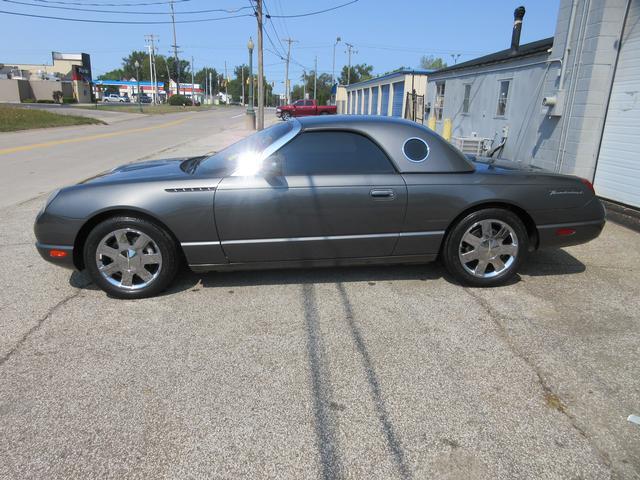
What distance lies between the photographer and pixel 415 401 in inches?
103

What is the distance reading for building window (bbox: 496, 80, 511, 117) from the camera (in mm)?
11630

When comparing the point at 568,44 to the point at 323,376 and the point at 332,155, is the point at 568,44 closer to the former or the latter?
the point at 332,155

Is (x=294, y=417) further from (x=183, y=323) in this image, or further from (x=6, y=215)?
(x=6, y=215)

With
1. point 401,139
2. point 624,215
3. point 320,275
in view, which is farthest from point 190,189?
point 624,215

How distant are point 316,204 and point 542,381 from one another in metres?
2.04

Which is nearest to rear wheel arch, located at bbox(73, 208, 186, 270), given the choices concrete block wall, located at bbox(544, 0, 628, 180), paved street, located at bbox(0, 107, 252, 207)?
paved street, located at bbox(0, 107, 252, 207)

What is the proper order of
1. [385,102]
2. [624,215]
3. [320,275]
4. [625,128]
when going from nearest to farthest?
[320,275]
[624,215]
[625,128]
[385,102]

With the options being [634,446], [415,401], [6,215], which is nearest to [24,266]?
[6,215]

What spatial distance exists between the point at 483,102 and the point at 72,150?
516 inches

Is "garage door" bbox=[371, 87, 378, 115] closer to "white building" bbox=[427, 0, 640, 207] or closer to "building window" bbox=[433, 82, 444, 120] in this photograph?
"building window" bbox=[433, 82, 444, 120]

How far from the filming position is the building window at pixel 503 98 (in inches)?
458

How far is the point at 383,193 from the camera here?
3.89 metres

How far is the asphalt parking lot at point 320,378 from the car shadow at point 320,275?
3 cm

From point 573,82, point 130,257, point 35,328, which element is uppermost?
point 573,82
